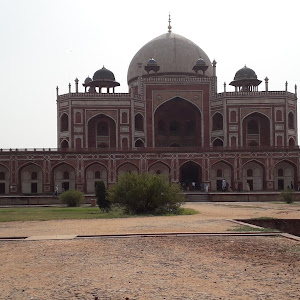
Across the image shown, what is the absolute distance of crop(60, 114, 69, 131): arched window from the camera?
45713mm

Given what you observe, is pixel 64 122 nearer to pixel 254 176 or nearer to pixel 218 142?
pixel 218 142

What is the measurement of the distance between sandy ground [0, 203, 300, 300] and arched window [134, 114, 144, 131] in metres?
34.9

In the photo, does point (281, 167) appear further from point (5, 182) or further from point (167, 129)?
point (5, 182)

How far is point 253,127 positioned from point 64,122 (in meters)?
16.4

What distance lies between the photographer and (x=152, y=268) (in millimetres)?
7809

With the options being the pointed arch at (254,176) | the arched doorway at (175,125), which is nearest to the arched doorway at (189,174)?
the pointed arch at (254,176)

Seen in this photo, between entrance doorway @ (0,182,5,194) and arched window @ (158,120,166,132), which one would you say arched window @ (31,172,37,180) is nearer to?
entrance doorway @ (0,182,5,194)

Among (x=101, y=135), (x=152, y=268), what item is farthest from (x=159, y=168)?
(x=152, y=268)

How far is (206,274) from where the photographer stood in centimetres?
732

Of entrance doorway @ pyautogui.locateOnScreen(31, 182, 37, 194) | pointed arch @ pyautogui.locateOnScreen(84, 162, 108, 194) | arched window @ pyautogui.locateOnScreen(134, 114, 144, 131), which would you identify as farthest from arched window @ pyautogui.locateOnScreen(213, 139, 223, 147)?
entrance doorway @ pyautogui.locateOnScreen(31, 182, 37, 194)

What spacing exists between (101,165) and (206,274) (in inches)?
1311

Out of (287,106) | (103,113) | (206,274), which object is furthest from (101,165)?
(206,274)

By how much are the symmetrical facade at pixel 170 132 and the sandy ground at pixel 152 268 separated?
28.8 metres

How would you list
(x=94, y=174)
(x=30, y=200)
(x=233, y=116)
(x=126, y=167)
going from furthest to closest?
1. (x=233, y=116)
2. (x=126, y=167)
3. (x=94, y=174)
4. (x=30, y=200)
